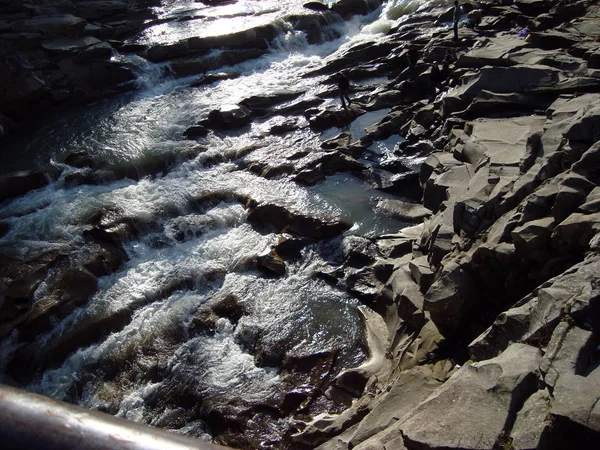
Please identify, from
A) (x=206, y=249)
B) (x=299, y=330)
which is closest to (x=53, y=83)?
(x=206, y=249)

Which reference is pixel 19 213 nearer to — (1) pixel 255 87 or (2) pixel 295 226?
(2) pixel 295 226

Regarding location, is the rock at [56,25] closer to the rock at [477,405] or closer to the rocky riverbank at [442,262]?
the rocky riverbank at [442,262]

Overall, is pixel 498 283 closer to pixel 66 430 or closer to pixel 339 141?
pixel 66 430

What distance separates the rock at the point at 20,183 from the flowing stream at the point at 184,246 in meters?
0.34

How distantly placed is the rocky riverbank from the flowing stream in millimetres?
186

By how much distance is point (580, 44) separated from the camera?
1222 cm

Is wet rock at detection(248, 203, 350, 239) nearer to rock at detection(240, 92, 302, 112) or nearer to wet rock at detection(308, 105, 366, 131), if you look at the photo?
wet rock at detection(308, 105, 366, 131)

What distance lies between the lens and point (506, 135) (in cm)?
959

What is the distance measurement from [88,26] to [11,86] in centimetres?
573

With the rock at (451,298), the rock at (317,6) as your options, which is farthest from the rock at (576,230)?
the rock at (317,6)

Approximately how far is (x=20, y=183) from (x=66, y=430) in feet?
46.9

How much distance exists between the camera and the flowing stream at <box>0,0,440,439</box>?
8.23 meters

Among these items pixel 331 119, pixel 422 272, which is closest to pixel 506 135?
pixel 422 272

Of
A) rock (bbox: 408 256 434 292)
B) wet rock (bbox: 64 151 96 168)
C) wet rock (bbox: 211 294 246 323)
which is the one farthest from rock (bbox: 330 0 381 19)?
rock (bbox: 408 256 434 292)
